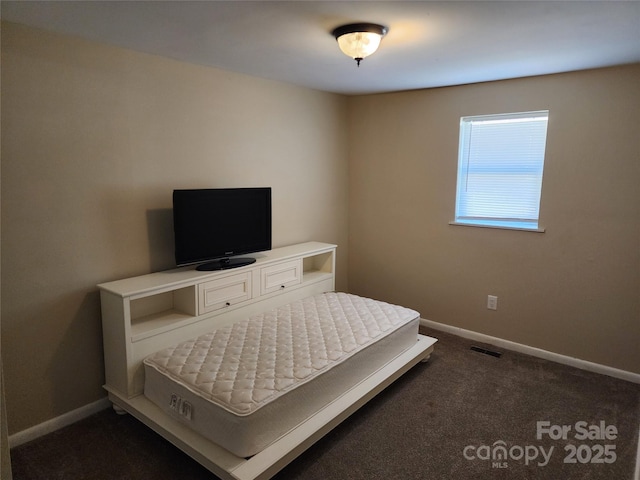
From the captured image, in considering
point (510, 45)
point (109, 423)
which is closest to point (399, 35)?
point (510, 45)

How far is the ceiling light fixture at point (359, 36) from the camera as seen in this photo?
210cm

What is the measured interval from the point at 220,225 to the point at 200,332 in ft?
2.53

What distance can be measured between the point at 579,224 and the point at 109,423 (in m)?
3.60

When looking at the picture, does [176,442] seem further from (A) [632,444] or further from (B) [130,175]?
(A) [632,444]

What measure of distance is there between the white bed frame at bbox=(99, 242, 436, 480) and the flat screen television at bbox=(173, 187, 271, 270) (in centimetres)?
14

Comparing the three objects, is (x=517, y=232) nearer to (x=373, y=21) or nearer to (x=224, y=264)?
(x=373, y=21)

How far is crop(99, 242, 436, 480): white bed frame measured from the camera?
6.57 feet

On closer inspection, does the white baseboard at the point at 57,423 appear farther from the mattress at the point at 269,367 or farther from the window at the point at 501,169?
the window at the point at 501,169

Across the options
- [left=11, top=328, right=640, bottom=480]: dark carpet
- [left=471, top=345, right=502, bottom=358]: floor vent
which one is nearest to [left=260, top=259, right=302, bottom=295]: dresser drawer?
[left=11, top=328, right=640, bottom=480]: dark carpet

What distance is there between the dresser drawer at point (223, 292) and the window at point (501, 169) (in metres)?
2.04

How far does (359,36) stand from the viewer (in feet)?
6.98

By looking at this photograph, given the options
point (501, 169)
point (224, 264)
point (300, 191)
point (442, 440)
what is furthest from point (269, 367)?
point (501, 169)

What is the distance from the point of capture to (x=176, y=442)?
6.91ft

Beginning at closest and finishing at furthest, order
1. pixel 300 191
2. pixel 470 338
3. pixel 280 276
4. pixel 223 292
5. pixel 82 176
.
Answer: pixel 82 176 → pixel 223 292 → pixel 280 276 → pixel 470 338 → pixel 300 191
